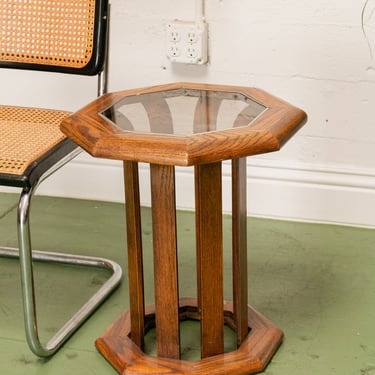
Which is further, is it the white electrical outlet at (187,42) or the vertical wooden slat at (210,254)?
the white electrical outlet at (187,42)

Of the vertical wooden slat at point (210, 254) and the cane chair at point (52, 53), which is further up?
the cane chair at point (52, 53)

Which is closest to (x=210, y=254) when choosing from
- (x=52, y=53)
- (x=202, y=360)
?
(x=202, y=360)

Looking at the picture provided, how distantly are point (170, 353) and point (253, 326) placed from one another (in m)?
0.23

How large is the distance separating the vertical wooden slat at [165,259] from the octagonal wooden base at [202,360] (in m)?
0.04

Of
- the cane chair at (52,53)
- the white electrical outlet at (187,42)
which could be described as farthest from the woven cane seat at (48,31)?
the white electrical outlet at (187,42)

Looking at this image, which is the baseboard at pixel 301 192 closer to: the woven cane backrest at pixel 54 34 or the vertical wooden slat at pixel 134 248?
the woven cane backrest at pixel 54 34

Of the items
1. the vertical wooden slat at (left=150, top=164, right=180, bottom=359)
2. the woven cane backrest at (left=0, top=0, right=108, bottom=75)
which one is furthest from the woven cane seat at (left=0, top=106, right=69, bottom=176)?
the vertical wooden slat at (left=150, top=164, right=180, bottom=359)

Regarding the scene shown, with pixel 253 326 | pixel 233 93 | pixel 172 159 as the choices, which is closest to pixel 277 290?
pixel 253 326

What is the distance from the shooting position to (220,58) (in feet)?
7.93

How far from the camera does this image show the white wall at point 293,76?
2326 millimetres

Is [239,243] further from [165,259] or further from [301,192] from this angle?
[301,192]

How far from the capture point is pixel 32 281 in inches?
69.8

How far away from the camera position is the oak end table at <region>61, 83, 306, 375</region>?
1534mm

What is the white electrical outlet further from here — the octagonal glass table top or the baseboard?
the octagonal glass table top
